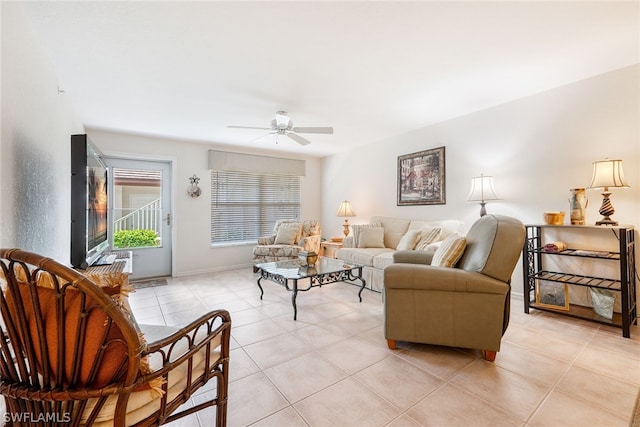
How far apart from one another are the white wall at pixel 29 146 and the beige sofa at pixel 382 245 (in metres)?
2.94

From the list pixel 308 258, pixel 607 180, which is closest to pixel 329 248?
pixel 308 258

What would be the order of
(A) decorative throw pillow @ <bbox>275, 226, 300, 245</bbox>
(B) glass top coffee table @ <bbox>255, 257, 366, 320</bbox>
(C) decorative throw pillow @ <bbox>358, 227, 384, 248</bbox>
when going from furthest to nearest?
1. (A) decorative throw pillow @ <bbox>275, 226, 300, 245</bbox>
2. (C) decorative throw pillow @ <bbox>358, 227, 384, 248</bbox>
3. (B) glass top coffee table @ <bbox>255, 257, 366, 320</bbox>

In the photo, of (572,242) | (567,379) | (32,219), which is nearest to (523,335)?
(567,379)

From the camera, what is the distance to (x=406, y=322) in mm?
1998

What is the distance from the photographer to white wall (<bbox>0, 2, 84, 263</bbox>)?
133 centimetres

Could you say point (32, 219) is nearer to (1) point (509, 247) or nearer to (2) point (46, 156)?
(2) point (46, 156)

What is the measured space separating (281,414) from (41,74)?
2.69m

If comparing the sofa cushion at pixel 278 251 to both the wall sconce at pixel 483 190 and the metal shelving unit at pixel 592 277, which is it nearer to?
the wall sconce at pixel 483 190

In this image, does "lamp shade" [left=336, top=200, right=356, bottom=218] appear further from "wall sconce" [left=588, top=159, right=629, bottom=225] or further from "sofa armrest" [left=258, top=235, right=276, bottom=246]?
"wall sconce" [left=588, top=159, right=629, bottom=225]

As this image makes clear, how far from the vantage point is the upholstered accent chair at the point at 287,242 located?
4484 millimetres

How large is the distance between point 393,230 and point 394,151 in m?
1.32

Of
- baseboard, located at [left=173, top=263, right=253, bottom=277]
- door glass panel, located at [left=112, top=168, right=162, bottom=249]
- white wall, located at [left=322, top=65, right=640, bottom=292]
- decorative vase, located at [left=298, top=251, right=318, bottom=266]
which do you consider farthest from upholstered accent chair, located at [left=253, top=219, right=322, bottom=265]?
door glass panel, located at [left=112, top=168, right=162, bottom=249]

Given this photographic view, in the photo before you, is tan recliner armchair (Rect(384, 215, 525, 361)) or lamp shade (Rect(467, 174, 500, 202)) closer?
tan recliner armchair (Rect(384, 215, 525, 361))

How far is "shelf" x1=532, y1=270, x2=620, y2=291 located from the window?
13.9 feet
